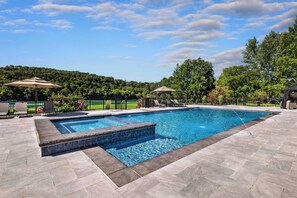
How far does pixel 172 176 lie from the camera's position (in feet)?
8.33

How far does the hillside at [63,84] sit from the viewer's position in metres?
22.8

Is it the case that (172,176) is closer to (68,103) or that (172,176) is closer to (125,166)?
(125,166)

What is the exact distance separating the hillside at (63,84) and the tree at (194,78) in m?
9.27

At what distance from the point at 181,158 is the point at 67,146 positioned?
9.18 feet

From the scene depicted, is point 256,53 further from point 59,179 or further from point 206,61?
point 59,179

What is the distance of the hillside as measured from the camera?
22.8 meters

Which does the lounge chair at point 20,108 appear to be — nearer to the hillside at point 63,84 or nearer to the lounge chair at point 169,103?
the hillside at point 63,84

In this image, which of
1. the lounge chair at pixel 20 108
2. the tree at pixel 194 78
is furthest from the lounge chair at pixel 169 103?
the lounge chair at pixel 20 108

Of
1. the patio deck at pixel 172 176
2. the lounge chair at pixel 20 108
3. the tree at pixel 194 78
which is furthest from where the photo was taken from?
the tree at pixel 194 78

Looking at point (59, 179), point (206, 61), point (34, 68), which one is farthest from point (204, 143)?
point (34, 68)

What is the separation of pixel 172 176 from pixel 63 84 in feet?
99.9

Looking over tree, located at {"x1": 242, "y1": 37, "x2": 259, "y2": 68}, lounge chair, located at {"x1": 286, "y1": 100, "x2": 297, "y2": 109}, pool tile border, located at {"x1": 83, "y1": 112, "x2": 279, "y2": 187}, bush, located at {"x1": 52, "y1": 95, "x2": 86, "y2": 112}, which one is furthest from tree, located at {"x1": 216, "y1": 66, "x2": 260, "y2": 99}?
pool tile border, located at {"x1": 83, "y1": 112, "x2": 279, "y2": 187}

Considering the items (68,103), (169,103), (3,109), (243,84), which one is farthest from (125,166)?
(243,84)

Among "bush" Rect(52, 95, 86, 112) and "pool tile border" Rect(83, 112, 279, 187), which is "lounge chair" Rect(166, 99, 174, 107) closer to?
"bush" Rect(52, 95, 86, 112)
